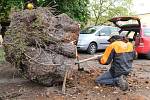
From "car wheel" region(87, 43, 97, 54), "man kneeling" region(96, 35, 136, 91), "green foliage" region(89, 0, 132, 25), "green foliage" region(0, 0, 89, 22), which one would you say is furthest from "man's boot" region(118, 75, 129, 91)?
"green foliage" region(89, 0, 132, 25)

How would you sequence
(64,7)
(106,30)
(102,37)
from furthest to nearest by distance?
(106,30), (102,37), (64,7)

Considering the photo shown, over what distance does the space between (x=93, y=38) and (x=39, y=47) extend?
10284mm

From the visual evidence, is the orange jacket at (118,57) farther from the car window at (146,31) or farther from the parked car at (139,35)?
the car window at (146,31)

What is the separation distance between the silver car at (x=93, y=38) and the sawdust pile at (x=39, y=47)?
30.3 feet

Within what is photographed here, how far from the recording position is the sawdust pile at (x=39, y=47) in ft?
29.3

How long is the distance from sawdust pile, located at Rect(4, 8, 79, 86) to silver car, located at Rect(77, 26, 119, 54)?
9230mm

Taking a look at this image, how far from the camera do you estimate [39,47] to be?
30.0ft

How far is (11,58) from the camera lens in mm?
9445

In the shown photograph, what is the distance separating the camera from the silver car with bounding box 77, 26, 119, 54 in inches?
744

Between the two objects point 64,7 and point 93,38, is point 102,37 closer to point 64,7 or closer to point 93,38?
point 93,38

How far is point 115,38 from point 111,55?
1.84 feet

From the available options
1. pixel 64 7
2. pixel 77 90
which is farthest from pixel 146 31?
pixel 77 90

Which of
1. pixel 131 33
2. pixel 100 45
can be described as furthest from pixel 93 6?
pixel 131 33

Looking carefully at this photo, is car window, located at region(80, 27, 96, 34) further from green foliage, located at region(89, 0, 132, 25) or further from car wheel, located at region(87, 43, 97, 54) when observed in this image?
green foliage, located at region(89, 0, 132, 25)
